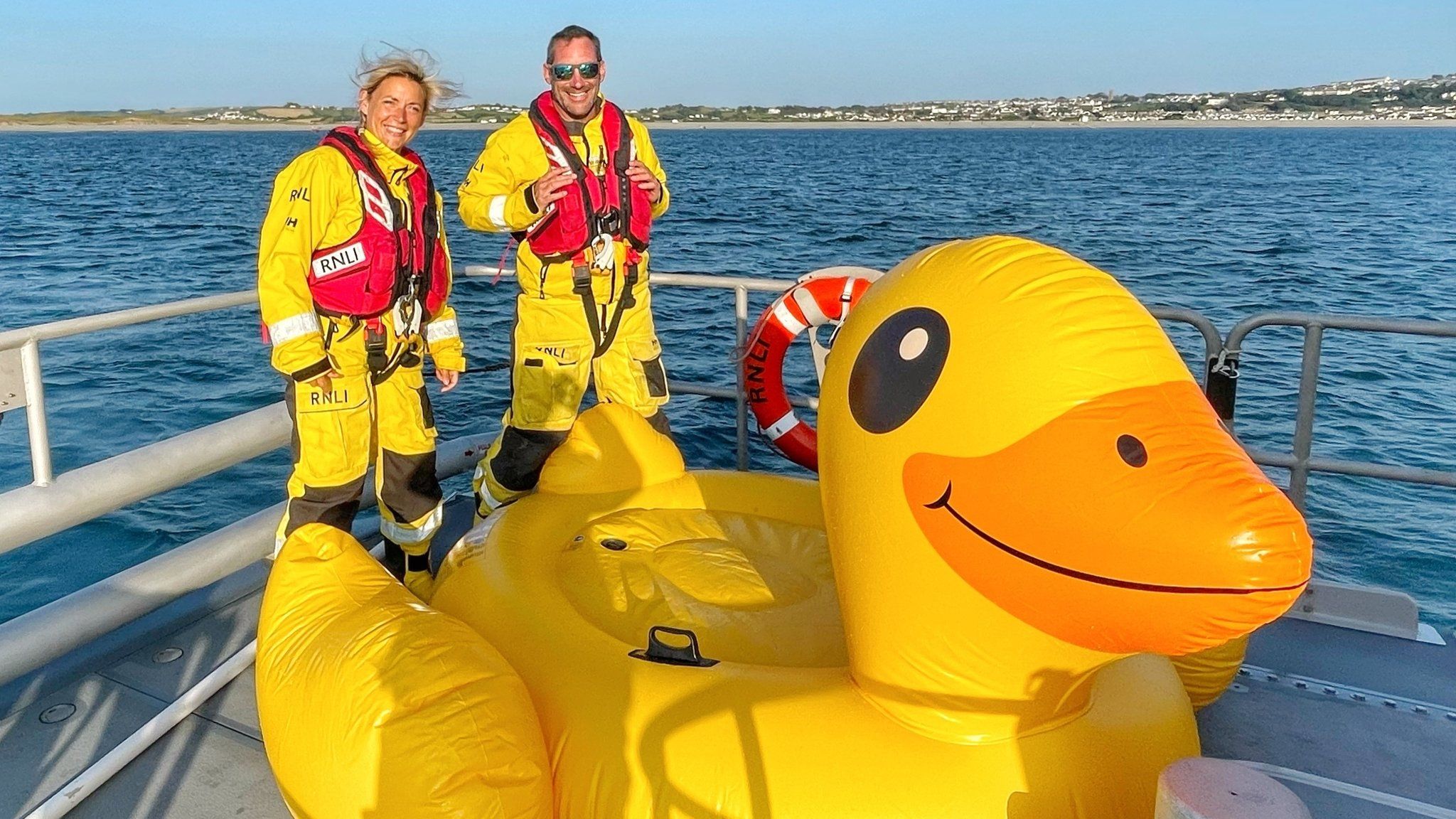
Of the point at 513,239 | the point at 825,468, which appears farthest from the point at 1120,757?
the point at 513,239

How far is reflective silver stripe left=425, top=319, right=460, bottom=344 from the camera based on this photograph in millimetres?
3590

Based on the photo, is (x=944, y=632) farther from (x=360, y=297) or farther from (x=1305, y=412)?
(x=1305, y=412)

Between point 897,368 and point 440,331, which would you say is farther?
point 440,331

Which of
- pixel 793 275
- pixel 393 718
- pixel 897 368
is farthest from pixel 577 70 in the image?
pixel 793 275

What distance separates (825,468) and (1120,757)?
801 mm

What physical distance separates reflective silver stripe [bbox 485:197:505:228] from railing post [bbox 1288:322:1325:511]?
2.56 metres

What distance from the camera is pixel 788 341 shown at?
386 centimetres

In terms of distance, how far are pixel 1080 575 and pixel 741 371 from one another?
8.09ft

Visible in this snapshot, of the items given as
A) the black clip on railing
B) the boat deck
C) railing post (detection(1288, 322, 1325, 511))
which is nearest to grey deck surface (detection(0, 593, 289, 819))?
the boat deck

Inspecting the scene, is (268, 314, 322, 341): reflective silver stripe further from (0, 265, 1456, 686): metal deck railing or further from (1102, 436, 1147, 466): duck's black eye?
(1102, 436, 1147, 466): duck's black eye

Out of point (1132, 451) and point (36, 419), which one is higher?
point (1132, 451)

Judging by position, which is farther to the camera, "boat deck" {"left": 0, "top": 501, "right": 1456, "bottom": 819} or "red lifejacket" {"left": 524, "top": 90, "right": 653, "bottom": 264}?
"red lifejacket" {"left": 524, "top": 90, "right": 653, "bottom": 264}

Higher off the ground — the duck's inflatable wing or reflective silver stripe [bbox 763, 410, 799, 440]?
reflective silver stripe [bbox 763, 410, 799, 440]

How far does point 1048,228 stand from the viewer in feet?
73.0
